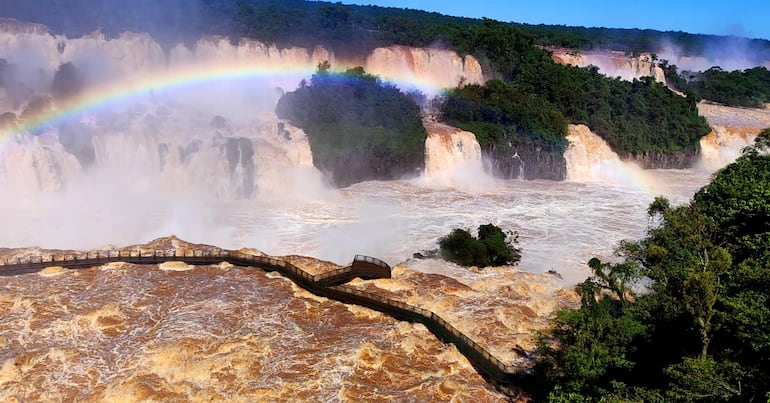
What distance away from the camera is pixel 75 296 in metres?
18.0

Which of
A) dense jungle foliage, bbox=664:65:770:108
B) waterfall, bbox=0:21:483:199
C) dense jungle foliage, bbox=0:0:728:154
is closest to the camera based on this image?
waterfall, bbox=0:21:483:199

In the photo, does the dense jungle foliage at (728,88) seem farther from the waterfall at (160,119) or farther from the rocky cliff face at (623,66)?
the waterfall at (160,119)

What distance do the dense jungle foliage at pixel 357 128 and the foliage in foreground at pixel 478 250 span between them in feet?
45.0

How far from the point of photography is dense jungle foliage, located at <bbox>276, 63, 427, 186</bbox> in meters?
37.9

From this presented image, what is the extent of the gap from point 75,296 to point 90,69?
2630 centimetres

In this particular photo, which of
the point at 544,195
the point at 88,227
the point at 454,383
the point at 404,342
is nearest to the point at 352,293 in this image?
the point at 404,342

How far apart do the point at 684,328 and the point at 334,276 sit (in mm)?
11012

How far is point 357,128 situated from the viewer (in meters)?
40.1

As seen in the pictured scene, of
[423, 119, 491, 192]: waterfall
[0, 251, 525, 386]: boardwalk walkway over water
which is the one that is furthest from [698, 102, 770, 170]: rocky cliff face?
[0, 251, 525, 386]: boardwalk walkway over water

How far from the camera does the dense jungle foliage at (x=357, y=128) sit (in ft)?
124

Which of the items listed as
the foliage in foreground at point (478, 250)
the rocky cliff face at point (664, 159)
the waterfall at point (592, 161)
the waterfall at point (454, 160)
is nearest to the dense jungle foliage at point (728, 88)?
the rocky cliff face at point (664, 159)

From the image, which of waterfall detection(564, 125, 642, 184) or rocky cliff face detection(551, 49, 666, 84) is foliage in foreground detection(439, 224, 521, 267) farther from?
rocky cliff face detection(551, 49, 666, 84)

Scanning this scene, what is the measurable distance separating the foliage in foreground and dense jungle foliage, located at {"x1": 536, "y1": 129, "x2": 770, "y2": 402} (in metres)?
7.30

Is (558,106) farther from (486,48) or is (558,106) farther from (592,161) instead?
(486,48)
